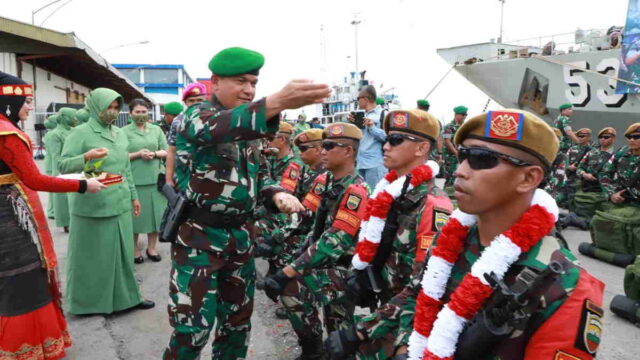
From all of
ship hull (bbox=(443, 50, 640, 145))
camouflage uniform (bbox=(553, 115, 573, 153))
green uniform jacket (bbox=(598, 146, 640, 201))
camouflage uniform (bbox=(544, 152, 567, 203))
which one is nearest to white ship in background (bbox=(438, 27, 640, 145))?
ship hull (bbox=(443, 50, 640, 145))

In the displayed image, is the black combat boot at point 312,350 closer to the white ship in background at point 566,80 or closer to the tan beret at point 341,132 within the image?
the tan beret at point 341,132

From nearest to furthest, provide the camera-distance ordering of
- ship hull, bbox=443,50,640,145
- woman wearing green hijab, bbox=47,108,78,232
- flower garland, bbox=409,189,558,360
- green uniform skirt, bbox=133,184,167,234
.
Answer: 1. flower garland, bbox=409,189,558,360
2. green uniform skirt, bbox=133,184,167,234
3. woman wearing green hijab, bbox=47,108,78,232
4. ship hull, bbox=443,50,640,145

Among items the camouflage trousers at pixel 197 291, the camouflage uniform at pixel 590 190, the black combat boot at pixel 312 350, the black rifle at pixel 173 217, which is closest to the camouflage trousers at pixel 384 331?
the camouflage trousers at pixel 197 291

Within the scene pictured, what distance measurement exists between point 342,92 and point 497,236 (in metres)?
43.7

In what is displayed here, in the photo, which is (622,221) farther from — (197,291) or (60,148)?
(60,148)

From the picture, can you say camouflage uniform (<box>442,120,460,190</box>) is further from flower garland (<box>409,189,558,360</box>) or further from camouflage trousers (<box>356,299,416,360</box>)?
flower garland (<box>409,189,558,360</box>)

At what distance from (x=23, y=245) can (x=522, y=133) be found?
3.27 metres

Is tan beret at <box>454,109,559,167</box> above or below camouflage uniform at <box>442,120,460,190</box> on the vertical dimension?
above

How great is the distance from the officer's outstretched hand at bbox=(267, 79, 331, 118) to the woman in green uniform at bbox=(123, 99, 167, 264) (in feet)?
13.7

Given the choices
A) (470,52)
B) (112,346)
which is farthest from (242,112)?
(470,52)

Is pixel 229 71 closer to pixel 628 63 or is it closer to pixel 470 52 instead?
pixel 628 63

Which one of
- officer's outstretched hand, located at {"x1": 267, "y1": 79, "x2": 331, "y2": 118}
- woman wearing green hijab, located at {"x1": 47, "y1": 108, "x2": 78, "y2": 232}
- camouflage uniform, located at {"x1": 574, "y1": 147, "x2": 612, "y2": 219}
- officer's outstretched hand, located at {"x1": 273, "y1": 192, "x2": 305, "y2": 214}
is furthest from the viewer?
camouflage uniform, located at {"x1": 574, "y1": 147, "x2": 612, "y2": 219}

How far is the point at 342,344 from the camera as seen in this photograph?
7.11 ft

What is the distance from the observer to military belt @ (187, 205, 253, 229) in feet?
8.35
